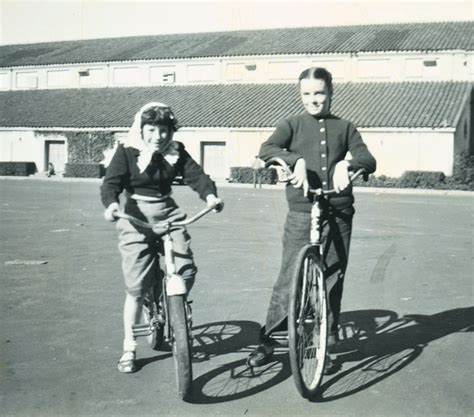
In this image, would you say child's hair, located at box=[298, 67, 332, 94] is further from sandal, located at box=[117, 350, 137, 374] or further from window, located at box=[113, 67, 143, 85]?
window, located at box=[113, 67, 143, 85]

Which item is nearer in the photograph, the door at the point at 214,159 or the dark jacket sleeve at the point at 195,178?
the dark jacket sleeve at the point at 195,178

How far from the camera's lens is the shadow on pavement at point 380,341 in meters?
4.36

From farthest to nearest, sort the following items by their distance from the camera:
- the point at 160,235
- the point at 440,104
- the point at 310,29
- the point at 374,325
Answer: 1. the point at 310,29
2. the point at 440,104
3. the point at 374,325
4. the point at 160,235

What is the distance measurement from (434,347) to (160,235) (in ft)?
7.93

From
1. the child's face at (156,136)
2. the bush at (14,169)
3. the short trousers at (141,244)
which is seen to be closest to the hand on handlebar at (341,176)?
the short trousers at (141,244)

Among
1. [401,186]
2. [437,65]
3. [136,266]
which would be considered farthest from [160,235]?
[437,65]

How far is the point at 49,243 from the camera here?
35.1 ft

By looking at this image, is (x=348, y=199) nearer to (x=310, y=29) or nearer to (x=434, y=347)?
(x=434, y=347)

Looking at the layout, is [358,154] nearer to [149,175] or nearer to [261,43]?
[149,175]

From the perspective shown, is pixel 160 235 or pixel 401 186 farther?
pixel 401 186

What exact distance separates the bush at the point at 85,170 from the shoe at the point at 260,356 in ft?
107

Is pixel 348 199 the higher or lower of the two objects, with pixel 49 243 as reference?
higher

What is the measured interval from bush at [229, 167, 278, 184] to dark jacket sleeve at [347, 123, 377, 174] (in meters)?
27.2

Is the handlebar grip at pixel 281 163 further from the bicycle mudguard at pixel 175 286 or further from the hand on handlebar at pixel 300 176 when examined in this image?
the bicycle mudguard at pixel 175 286
